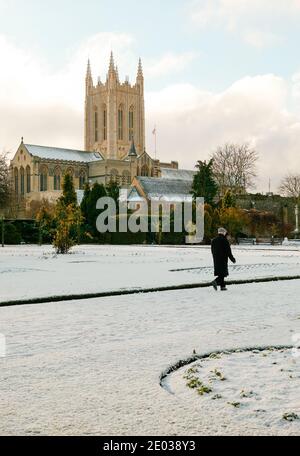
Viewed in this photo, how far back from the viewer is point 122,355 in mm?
6488

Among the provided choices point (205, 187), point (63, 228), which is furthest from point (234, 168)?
point (63, 228)

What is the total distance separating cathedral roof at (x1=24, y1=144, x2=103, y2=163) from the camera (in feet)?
364

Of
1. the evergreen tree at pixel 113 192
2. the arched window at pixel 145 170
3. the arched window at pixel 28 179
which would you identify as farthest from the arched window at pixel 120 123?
the evergreen tree at pixel 113 192

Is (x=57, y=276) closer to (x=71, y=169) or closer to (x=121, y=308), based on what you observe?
(x=121, y=308)

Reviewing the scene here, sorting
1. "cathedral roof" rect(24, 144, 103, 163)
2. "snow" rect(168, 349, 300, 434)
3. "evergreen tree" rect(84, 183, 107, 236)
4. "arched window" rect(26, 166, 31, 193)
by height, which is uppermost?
"cathedral roof" rect(24, 144, 103, 163)

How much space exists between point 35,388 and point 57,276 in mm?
12282

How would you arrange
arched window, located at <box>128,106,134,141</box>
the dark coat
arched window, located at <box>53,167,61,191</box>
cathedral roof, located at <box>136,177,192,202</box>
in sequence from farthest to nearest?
arched window, located at <box>128,106,134,141</box>
arched window, located at <box>53,167,61,191</box>
cathedral roof, located at <box>136,177,192,202</box>
the dark coat

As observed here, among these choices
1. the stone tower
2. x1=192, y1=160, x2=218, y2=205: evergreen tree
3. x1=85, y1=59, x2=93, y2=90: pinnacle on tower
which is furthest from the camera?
x1=85, y1=59, x2=93, y2=90: pinnacle on tower

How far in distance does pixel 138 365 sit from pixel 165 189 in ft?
265

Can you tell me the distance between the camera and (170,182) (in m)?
89.2

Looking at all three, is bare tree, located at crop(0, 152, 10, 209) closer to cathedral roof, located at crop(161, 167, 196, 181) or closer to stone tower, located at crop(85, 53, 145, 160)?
cathedral roof, located at crop(161, 167, 196, 181)

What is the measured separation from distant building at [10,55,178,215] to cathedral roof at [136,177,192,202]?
10353 mm

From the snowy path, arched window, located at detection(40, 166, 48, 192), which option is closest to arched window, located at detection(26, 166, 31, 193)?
arched window, located at detection(40, 166, 48, 192)

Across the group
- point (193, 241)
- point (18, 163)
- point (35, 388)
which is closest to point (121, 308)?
point (35, 388)
